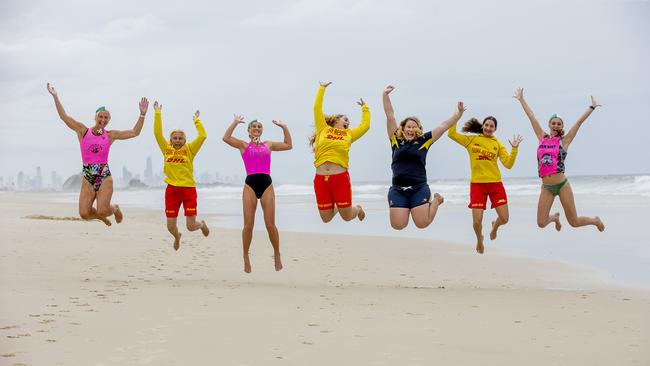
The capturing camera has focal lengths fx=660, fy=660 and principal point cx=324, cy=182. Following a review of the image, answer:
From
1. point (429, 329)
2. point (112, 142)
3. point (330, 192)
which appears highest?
point (112, 142)

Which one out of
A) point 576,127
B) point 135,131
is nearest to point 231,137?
point 135,131

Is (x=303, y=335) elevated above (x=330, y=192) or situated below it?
below

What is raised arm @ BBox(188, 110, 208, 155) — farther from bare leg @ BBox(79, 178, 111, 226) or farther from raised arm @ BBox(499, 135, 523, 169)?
raised arm @ BBox(499, 135, 523, 169)

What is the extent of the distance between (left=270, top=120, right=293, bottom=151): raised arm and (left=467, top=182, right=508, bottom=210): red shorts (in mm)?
3613

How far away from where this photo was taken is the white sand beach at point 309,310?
9055 millimetres

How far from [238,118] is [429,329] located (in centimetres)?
460

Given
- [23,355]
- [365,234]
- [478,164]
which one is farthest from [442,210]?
[23,355]

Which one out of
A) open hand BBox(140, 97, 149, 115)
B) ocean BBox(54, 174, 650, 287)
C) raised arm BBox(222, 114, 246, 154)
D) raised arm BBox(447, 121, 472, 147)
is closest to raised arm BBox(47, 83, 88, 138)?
open hand BBox(140, 97, 149, 115)

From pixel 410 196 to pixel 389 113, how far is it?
4.97 ft

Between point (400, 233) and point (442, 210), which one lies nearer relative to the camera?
point (400, 233)

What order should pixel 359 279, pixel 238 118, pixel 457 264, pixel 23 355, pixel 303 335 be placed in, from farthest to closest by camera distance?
pixel 457 264 → pixel 359 279 → pixel 238 118 → pixel 303 335 → pixel 23 355

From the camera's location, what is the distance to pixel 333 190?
1164cm

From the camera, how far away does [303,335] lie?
989 cm

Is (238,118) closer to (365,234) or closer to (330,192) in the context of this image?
(330,192)
